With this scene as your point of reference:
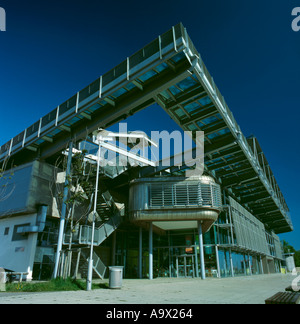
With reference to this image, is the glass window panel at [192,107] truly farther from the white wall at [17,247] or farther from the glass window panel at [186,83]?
the white wall at [17,247]

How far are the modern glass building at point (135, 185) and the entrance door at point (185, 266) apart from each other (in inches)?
3.8

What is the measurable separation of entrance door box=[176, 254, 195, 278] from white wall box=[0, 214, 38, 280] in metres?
13.9

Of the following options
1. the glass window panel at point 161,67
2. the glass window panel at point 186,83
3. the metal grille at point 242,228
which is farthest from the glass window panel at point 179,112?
the metal grille at point 242,228

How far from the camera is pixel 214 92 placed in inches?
655

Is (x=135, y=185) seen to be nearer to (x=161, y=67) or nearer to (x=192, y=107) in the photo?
(x=192, y=107)

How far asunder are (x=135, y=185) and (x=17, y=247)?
1179 centimetres

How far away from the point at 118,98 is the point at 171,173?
418 inches

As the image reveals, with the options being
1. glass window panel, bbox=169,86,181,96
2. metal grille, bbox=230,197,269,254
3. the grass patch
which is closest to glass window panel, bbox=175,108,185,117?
glass window panel, bbox=169,86,181,96

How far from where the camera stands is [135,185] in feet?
84.1

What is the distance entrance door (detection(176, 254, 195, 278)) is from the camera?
85.9 feet

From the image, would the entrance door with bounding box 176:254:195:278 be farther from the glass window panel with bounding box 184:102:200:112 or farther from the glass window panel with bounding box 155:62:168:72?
the glass window panel with bounding box 155:62:168:72

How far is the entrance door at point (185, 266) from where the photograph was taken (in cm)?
2618
